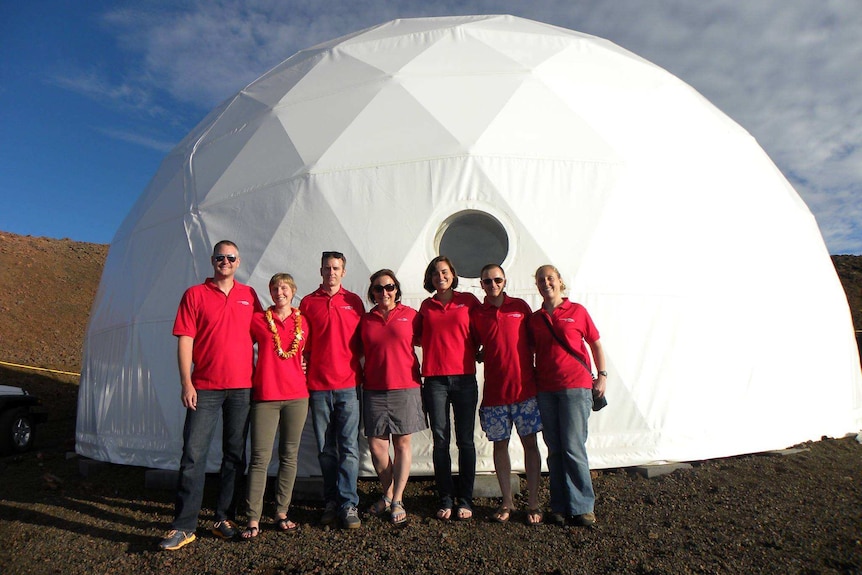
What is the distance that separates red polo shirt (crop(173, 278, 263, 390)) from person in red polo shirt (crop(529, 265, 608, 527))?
2450 millimetres

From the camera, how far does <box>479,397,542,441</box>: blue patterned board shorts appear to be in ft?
15.2

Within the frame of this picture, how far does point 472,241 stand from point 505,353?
69.7 inches

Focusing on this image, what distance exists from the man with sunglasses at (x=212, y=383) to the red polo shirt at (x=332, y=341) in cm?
51

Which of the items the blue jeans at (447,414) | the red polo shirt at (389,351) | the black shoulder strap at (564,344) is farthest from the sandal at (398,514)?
the black shoulder strap at (564,344)

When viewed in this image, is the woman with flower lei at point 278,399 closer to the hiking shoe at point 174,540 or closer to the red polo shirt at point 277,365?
the red polo shirt at point 277,365

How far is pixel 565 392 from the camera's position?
4.50m

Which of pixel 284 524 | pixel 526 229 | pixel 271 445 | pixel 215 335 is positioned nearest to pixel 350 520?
pixel 284 524

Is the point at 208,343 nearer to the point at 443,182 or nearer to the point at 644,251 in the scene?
the point at 443,182

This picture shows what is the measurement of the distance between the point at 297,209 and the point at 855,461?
23.3 feet

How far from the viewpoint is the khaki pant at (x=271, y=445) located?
438cm

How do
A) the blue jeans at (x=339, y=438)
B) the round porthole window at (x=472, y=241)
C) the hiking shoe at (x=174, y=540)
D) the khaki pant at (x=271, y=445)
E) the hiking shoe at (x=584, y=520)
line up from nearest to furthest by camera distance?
the hiking shoe at (x=174, y=540) → the khaki pant at (x=271, y=445) → the hiking shoe at (x=584, y=520) → the blue jeans at (x=339, y=438) → the round porthole window at (x=472, y=241)

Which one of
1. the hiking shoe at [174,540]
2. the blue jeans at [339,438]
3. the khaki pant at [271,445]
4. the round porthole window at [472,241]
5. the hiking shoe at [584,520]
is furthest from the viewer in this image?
the round porthole window at [472,241]

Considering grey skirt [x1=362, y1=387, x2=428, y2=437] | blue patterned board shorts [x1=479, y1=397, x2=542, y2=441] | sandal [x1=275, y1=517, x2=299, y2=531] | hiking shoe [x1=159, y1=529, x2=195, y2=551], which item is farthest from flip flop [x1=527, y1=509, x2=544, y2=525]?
hiking shoe [x1=159, y1=529, x2=195, y2=551]

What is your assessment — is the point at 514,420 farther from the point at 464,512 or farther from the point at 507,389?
the point at 464,512
